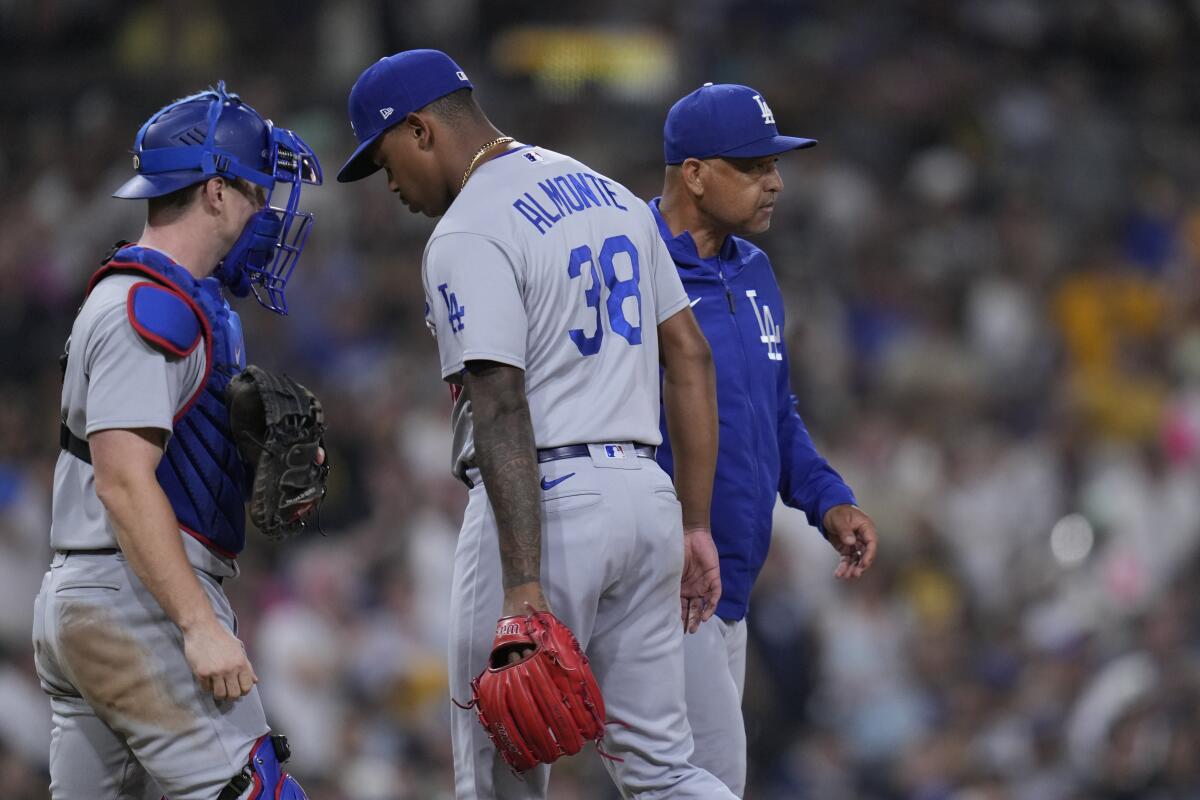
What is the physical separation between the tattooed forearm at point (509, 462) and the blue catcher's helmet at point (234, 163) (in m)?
0.61

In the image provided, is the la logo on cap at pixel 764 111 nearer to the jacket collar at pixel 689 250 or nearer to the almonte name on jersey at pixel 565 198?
the jacket collar at pixel 689 250

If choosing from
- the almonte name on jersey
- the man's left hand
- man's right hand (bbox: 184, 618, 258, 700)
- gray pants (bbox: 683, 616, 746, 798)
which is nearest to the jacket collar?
the almonte name on jersey

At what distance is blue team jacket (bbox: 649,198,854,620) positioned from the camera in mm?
4363

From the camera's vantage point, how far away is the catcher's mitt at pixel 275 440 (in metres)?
3.70

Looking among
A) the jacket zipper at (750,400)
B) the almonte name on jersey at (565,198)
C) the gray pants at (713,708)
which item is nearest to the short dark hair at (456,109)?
the almonte name on jersey at (565,198)

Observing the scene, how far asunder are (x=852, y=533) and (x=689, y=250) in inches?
35.1

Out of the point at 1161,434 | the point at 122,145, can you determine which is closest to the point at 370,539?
the point at 122,145

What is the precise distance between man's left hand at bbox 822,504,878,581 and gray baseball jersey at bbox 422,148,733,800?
871 millimetres

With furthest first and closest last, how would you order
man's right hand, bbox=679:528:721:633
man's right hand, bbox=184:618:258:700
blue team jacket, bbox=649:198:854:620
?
blue team jacket, bbox=649:198:854:620, man's right hand, bbox=679:528:721:633, man's right hand, bbox=184:618:258:700

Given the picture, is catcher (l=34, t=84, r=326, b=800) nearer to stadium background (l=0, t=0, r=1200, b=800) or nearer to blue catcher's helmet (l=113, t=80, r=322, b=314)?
blue catcher's helmet (l=113, t=80, r=322, b=314)

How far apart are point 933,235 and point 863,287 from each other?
872 millimetres

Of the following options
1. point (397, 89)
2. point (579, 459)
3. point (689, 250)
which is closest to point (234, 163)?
point (397, 89)

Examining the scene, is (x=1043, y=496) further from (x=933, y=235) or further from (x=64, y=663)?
(x=64, y=663)

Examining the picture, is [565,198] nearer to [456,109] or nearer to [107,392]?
[456,109]
